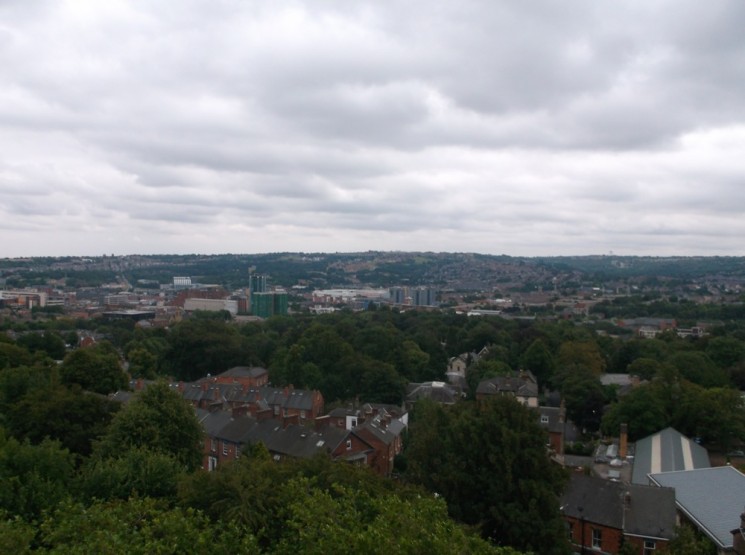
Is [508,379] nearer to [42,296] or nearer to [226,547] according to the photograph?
[226,547]

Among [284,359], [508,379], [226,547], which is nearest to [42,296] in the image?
[284,359]

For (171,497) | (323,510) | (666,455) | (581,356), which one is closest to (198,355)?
(581,356)

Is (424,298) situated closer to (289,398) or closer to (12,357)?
(289,398)

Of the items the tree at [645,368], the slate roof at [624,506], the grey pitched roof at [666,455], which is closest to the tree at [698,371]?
the tree at [645,368]

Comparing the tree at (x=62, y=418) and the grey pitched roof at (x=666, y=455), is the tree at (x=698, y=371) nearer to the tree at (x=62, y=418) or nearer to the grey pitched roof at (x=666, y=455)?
the grey pitched roof at (x=666, y=455)

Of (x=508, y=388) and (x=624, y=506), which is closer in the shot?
(x=624, y=506)

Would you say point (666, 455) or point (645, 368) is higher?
point (645, 368)

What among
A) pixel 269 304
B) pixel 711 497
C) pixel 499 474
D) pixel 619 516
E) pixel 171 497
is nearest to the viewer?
pixel 171 497
